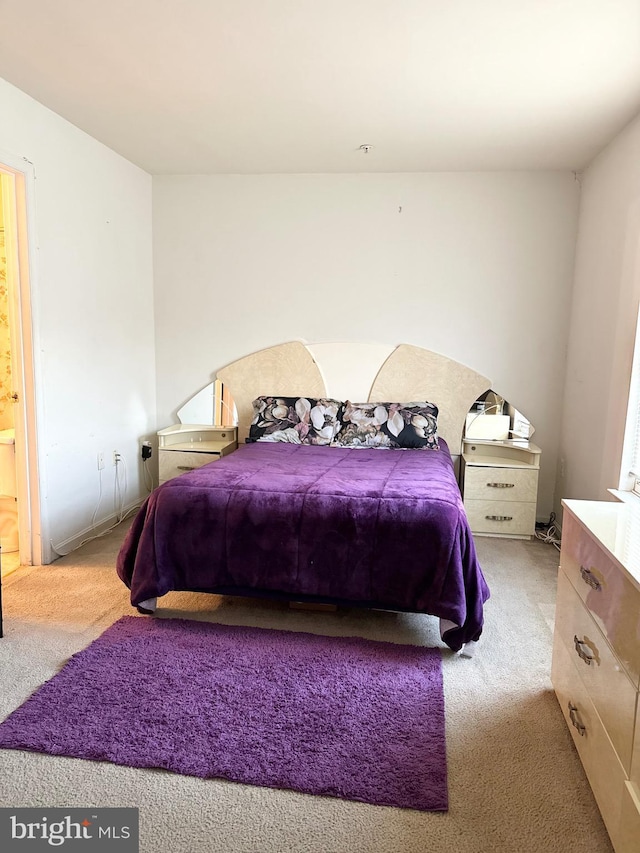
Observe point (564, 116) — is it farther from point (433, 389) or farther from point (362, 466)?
point (362, 466)

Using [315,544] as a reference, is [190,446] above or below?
above

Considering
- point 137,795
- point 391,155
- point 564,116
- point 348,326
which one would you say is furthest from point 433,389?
point 137,795

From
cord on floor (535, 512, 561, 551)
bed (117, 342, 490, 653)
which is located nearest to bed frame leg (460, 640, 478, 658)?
bed (117, 342, 490, 653)

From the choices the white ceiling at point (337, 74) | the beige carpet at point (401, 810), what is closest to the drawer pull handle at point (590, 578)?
the beige carpet at point (401, 810)

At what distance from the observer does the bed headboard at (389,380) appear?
164 inches

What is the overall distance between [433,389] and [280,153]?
6.14ft

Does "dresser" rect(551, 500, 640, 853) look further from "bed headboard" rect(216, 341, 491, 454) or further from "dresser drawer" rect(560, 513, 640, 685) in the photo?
"bed headboard" rect(216, 341, 491, 454)

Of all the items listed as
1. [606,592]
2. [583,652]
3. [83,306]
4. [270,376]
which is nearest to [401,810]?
[583,652]

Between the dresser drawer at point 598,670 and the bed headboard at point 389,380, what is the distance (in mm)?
2240

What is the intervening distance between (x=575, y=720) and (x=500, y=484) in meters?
2.15

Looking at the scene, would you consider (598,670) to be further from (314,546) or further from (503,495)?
(503,495)

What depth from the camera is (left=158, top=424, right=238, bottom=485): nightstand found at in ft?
13.4

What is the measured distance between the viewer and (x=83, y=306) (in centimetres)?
350

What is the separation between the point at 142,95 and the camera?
9.52 feet
